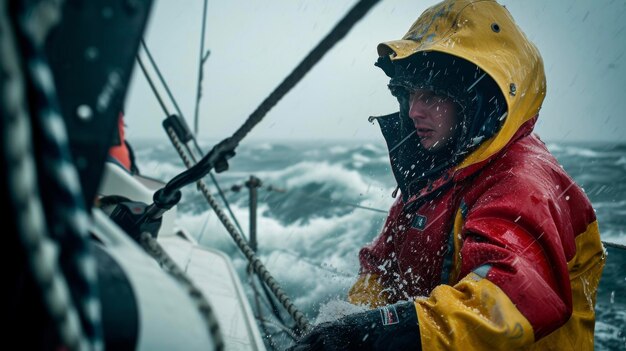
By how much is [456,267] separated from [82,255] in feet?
3.62

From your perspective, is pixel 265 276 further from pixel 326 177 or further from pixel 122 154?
pixel 326 177

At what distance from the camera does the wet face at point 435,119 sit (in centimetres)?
163

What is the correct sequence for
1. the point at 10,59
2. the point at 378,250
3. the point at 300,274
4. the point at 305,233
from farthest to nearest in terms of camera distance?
the point at 305,233, the point at 300,274, the point at 378,250, the point at 10,59

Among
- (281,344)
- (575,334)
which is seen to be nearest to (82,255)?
(575,334)

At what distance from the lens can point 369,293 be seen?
1714 mm

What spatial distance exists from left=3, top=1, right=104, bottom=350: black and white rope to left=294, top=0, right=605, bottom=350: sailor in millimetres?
726

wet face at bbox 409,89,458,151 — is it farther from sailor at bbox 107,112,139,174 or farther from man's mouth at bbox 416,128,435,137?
sailor at bbox 107,112,139,174

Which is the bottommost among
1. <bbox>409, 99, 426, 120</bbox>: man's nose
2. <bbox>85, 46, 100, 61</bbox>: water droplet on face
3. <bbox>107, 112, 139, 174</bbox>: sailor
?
<bbox>409, 99, 426, 120</bbox>: man's nose

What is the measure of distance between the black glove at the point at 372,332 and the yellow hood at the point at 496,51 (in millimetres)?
672

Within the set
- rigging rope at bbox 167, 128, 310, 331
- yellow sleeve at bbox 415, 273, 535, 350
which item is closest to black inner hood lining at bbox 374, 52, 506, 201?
yellow sleeve at bbox 415, 273, 535, 350

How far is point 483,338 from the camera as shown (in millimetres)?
779

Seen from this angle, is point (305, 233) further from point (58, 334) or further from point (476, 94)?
point (58, 334)

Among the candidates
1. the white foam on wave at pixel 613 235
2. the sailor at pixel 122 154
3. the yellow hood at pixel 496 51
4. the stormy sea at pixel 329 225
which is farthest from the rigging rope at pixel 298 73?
the white foam on wave at pixel 613 235

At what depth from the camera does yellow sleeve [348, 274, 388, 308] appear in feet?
5.46
